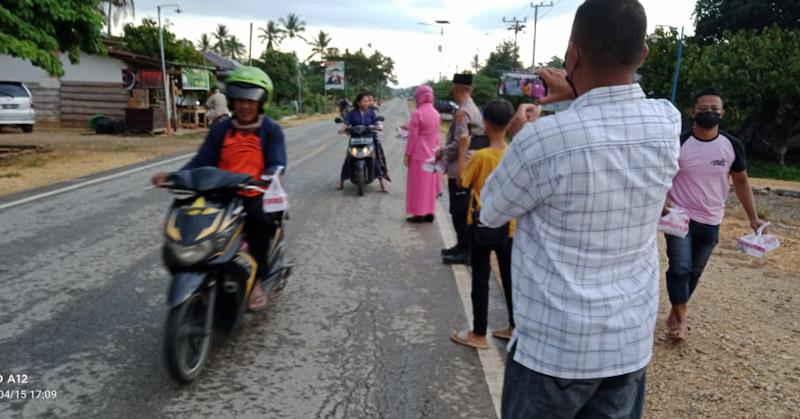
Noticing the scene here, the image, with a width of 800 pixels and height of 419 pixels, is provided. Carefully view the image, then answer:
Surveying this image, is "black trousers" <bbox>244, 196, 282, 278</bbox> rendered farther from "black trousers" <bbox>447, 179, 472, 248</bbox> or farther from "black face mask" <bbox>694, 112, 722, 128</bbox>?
"black face mask" <bbox>694, 112, 722, 128</bbox>

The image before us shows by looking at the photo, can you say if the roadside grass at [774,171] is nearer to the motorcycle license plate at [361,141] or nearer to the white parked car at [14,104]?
the motorcycle license plate at [361,141]

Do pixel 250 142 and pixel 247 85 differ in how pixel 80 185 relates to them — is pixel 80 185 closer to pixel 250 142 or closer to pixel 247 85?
pixel 250 142

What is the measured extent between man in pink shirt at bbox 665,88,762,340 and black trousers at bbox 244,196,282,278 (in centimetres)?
267

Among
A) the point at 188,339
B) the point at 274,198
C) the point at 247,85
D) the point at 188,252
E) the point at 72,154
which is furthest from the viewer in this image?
the point at 72,154

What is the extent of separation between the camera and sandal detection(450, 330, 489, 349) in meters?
4.22

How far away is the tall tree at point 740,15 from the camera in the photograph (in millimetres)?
31062

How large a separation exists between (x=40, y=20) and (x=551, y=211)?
14356mm

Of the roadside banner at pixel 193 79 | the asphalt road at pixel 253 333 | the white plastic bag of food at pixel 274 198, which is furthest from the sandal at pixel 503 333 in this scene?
the roadside banner at pixel 193 79

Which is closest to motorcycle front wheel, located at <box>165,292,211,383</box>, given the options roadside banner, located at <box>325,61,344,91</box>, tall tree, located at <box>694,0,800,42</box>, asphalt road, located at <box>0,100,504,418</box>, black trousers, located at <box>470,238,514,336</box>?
asphalt road, located at <box>0,100,504,418</box>

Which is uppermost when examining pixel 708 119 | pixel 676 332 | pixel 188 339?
pixel 708 119

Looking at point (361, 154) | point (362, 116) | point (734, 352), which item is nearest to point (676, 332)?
point (734, 352)

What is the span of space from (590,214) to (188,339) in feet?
8.66

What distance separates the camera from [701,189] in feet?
13.9

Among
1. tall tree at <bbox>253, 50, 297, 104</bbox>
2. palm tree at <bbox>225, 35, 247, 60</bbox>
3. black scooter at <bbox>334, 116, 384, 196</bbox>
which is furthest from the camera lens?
palm tree at <bbox>225, 35, 247, 60</bbox>
